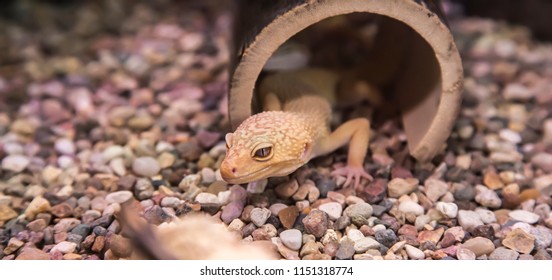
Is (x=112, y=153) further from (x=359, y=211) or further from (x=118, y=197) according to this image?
(x=359, y=211)

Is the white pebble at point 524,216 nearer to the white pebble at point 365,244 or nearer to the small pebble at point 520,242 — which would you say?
the small pebble at point 520,242

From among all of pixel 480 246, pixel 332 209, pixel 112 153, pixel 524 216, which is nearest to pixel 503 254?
pixel 480 246

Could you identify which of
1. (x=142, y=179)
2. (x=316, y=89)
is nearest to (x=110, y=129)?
(x=142, y=179)

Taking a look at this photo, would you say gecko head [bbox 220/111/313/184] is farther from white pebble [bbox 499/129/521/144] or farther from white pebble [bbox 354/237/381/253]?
white pebble [bbox 499/129/521/144]

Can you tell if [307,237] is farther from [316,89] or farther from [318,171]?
[316,89]

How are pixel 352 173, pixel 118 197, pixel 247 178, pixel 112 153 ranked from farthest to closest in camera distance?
pixel 112 153 → pixel 352 173 → pixel 118 197 → pixel 247 178

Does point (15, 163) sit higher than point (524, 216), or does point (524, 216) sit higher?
point (15, 163)

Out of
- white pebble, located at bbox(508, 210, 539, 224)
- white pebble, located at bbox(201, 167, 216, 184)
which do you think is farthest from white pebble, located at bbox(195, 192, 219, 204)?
white pebble, located at bbox(508, 210, 539, 224)
